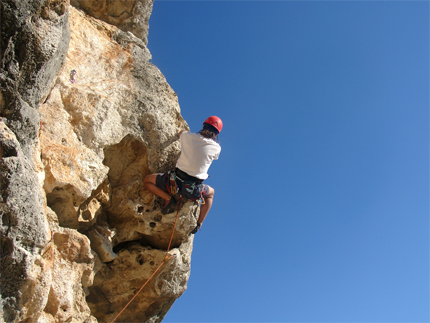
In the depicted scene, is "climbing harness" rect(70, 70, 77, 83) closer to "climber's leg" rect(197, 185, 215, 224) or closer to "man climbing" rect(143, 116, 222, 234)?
"man climbing" rect(143, 116, 222, 234)

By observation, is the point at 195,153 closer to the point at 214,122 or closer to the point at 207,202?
the point at 214,122

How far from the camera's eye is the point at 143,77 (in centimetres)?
689

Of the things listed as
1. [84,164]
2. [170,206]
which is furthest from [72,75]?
[170,206]

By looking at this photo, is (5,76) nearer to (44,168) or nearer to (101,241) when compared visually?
(44,168)

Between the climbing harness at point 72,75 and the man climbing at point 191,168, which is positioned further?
the man climbing at point 191,168

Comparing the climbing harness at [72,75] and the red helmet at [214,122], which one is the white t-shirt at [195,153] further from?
the climbing harness at [72,75]

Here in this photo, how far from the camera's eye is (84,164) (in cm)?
545

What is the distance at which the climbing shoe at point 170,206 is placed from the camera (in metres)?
6.52

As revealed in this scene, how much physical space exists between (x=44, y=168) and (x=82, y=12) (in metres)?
3.63

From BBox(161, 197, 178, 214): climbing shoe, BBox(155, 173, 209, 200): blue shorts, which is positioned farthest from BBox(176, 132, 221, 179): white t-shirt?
BBox(161, 197, 178, 214): climbing shoe

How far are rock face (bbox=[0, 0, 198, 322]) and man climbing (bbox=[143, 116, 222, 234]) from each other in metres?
0.25

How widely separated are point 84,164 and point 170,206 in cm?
170

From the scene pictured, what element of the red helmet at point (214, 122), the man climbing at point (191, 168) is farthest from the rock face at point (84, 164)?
the red helmet at point (214, 122)

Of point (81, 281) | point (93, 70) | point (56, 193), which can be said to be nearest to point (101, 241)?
point (81, 281)
